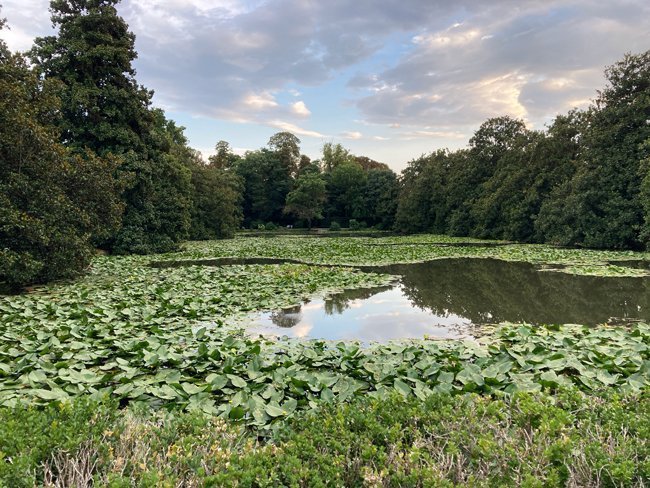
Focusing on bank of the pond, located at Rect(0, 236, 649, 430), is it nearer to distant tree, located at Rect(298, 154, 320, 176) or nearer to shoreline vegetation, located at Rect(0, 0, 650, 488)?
shoreline vegetation, located at Rect(0, 0, 650, 488)

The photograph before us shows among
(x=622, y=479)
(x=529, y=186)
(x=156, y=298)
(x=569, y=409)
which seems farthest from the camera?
(x=529, y=186)

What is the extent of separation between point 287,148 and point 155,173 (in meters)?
43.1

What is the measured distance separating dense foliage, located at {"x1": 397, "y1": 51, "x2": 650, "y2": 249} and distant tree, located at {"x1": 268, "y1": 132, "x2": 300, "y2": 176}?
23.9m

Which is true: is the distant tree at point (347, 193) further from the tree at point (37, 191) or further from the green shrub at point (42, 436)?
the green shrub at point (42, 436)

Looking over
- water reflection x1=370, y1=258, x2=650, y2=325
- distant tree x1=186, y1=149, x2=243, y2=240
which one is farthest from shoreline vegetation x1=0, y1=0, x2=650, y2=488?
distant tree x1=186, y1=149, x2=243, y2=240

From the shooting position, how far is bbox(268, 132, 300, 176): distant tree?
2421 inches

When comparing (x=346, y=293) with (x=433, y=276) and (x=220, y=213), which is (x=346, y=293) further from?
(x=220, y=213)

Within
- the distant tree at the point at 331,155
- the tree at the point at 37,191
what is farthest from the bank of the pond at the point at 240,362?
the distant tree at the point at 331,155

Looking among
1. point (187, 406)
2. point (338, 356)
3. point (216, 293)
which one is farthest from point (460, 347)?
point (216, 293)

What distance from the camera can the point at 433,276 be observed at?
41.6 ft

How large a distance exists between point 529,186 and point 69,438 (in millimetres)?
31279

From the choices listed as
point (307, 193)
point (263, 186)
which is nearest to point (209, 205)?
point (307, 193)

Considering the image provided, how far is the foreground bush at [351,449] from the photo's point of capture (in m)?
2.06

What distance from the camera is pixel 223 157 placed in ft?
208
